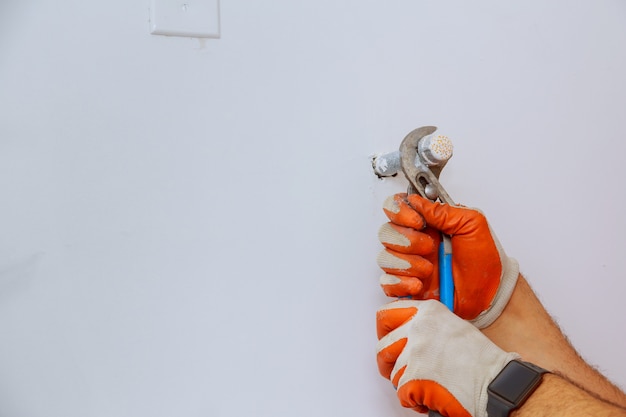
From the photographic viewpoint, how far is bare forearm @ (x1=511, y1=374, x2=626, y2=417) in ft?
2.04

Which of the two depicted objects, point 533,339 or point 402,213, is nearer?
point 402,213

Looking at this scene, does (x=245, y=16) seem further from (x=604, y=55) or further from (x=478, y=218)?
(x=604, y=55)

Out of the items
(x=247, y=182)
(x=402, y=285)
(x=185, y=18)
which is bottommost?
(x=402, y=285)

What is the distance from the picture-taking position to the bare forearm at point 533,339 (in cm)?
80

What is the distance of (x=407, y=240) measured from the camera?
0.68 metres

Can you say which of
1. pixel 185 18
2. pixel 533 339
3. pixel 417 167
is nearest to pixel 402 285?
pixel 417 167

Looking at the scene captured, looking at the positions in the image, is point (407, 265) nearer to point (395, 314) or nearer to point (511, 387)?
point (395, 314)

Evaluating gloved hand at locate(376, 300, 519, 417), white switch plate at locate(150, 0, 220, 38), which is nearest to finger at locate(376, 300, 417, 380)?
gloved hand at locate(376, 300, 519, 417)

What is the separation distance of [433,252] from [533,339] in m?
0.21

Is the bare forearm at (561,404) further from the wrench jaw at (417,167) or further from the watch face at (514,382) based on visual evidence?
the wrench jaw at (417,167)

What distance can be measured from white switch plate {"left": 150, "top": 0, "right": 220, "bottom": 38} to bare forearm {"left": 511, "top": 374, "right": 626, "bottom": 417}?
21.4 inches

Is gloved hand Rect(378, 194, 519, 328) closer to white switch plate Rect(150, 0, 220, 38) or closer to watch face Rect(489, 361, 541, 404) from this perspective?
watch face Rect(489, 361, 541, 404)

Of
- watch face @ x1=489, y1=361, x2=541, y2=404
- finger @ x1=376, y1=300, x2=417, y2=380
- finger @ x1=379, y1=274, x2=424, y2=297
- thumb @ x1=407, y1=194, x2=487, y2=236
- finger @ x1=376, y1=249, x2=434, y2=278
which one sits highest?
thumb @ x1=407, y1=194, x2=487, y2=236

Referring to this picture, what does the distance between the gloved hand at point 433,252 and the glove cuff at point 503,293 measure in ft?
0.05
